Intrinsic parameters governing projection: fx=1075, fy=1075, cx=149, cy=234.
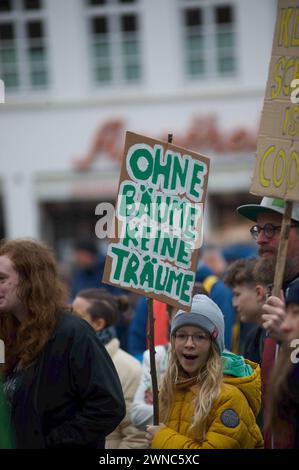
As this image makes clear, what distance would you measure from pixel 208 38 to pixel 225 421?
17.1 metres

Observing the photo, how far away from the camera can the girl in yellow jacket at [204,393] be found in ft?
13.3

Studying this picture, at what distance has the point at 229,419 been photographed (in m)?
4.09

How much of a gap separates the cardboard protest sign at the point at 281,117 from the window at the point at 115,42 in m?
16.8

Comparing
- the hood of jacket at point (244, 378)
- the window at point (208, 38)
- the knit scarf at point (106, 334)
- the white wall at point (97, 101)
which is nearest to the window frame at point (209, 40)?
the window at point (208, 38)

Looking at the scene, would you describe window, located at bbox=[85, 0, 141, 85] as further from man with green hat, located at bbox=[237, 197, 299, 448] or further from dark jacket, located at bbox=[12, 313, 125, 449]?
dark jacket, located at bbox=[12, 313, 125, 449]

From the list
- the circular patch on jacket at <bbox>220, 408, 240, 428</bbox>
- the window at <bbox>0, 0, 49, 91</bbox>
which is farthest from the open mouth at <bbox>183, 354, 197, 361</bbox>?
the window at <bbox>0, 0, 49, 91</bbox>

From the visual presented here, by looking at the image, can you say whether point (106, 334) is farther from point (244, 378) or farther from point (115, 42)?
point (115, 42)

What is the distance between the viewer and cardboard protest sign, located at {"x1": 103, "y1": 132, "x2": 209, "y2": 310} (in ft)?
14.0

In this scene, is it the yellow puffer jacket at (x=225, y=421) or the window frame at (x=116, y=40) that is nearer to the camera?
the yellow puffer jacket at (x=225, y=421)

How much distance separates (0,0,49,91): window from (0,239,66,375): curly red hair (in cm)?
1681

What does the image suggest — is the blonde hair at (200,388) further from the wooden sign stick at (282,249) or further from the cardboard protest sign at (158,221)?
the wooden sign stick at (282,249)

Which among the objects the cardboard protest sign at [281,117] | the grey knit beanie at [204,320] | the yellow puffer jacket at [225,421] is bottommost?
the yellow puffer jacket at [225,421]

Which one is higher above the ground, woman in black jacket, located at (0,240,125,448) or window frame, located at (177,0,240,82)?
window frame, located at (177,0,240,82)

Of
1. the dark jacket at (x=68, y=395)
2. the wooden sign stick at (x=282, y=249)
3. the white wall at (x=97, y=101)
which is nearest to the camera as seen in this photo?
the wooden sign stick at (x=282, y=249)
